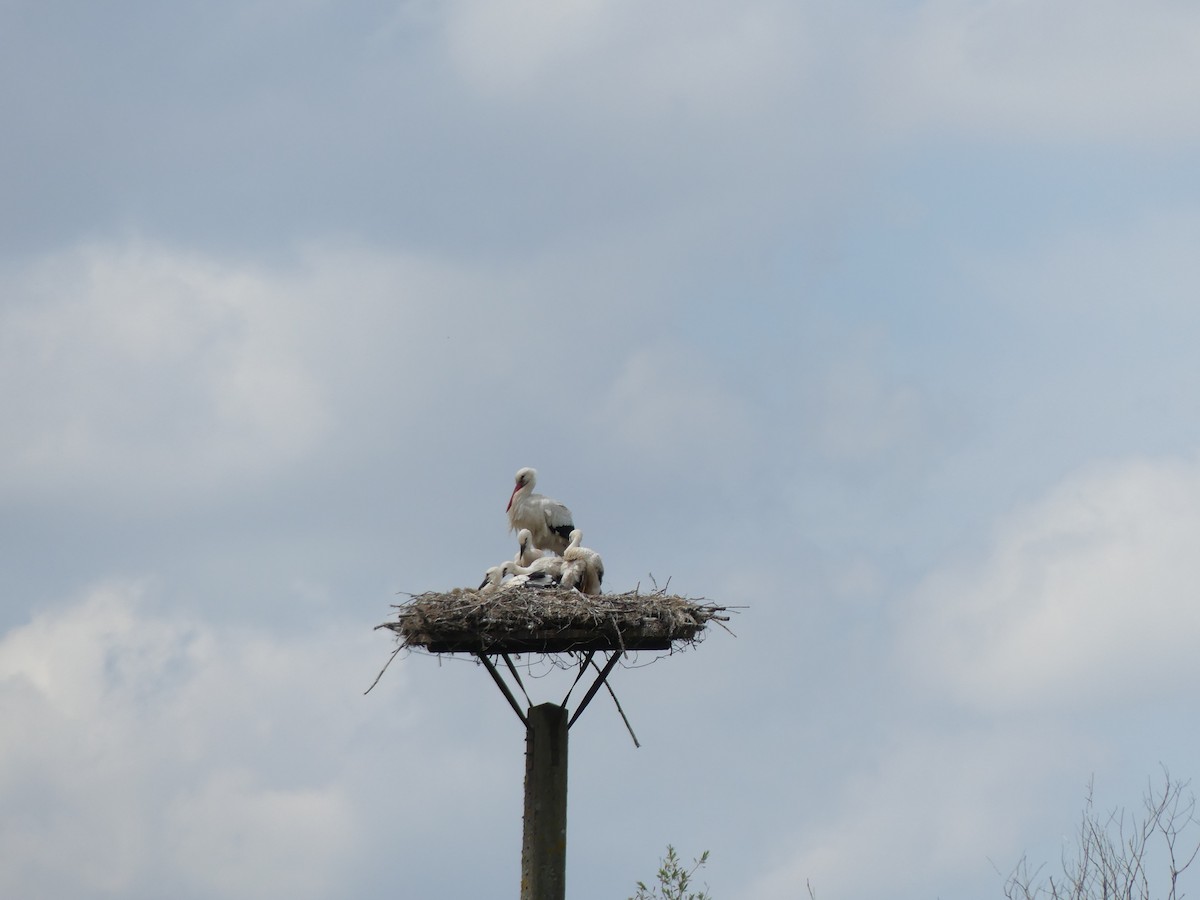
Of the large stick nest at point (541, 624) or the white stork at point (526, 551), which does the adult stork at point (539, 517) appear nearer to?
the white stork at point (526, 551)

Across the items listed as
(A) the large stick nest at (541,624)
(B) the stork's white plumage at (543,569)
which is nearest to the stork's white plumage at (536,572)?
(B) the stork's white plumage at (543,569)

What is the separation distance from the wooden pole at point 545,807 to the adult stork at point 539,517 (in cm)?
350

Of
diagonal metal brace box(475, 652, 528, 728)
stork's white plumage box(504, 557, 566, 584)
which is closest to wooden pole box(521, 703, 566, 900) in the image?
diagonal metal brace box(475, 652, 528, 728)

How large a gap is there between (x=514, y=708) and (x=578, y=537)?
276 centimetres

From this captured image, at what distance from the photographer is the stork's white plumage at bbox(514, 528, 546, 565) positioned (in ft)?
53.2

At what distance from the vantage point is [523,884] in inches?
509

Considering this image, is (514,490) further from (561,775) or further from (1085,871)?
(1085,871)

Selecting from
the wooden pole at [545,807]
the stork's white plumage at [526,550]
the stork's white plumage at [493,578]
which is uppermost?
the stork's white plumage at [526,550]

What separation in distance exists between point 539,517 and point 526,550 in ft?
1.55

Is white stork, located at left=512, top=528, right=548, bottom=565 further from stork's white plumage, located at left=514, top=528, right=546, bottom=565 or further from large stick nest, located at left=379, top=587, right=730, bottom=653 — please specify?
large stick nest, located at left=379, top=587, right=730, bottom=653

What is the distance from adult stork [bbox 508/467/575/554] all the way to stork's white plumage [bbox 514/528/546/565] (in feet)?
0.53

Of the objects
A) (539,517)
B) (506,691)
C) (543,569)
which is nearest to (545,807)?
(506,691)

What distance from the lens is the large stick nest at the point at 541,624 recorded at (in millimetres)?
13188

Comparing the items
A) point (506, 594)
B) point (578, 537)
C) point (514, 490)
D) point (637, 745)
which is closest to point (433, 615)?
point (506, 594)
